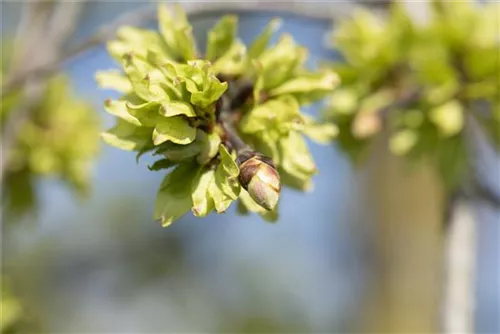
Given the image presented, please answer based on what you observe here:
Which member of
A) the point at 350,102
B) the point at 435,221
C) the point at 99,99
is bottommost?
the point at 350,102

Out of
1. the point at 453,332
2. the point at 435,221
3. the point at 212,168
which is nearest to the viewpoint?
the point at 212,168

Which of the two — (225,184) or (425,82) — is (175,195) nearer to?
(225,184)

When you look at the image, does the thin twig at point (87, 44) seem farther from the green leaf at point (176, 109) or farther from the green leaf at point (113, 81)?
the green leaf at point (176, 109)

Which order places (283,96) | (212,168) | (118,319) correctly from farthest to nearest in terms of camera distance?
(118,319) < (283,96) < (212,168)

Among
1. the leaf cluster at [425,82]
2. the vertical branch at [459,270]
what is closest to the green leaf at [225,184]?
the leaf cluster at [425,82]

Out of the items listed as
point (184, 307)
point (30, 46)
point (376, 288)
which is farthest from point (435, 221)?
point (30, 46)

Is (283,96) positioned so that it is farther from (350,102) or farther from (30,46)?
(30,46)
